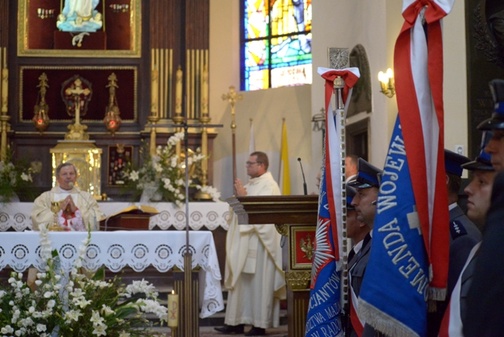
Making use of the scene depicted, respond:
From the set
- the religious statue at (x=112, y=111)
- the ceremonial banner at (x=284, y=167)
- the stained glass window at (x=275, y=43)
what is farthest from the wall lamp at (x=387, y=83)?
the religious statue at (x=112, y=111)

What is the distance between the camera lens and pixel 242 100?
15.9 m

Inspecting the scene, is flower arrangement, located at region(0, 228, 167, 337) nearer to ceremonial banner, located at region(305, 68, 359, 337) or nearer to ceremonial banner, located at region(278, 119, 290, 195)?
ceremonial banner, located at region(305, 68, 359, 337)

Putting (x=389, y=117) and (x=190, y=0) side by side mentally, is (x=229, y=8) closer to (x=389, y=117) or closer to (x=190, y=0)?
(x=190, y=0)

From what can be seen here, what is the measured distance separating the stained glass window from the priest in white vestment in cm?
510

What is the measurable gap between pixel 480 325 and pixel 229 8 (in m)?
14.4

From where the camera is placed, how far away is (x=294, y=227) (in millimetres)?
6312

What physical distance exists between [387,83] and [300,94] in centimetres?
401

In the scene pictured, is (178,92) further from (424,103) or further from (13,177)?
(424,103)

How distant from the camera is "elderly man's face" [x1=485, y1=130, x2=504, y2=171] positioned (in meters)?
2.76

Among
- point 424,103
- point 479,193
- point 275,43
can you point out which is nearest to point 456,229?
point 424,103

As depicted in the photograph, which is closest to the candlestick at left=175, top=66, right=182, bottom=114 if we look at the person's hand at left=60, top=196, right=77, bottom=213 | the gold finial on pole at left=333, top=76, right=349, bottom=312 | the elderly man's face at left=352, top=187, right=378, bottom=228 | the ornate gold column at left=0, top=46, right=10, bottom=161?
the ornate gold column at left=0, top=46, right=10, bottom=161

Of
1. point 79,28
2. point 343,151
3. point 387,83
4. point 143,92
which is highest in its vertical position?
point 79,28

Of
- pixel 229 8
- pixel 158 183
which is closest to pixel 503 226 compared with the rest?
pixel 158 183

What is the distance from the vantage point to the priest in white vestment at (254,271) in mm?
10516
